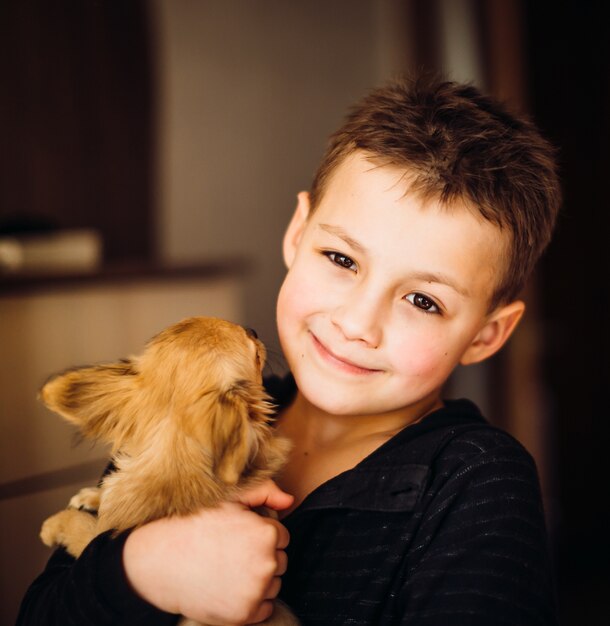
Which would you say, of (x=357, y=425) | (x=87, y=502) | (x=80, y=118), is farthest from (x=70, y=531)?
(x=80, y=118)

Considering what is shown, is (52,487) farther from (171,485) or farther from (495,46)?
(495,46)

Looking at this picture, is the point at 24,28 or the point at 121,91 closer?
the point at 24,28

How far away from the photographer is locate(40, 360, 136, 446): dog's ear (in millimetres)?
950

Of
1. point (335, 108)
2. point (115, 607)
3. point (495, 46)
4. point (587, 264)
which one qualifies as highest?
point (495, 46)

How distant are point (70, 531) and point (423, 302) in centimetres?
62

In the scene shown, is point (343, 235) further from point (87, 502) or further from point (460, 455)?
point (87, 502)

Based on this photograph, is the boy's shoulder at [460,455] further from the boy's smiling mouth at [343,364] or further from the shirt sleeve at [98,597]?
the shirt sleeve at [98,597]

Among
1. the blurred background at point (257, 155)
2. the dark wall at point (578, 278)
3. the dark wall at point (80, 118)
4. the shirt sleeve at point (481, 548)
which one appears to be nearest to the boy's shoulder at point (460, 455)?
the shirt sleeve at point (481, 548)

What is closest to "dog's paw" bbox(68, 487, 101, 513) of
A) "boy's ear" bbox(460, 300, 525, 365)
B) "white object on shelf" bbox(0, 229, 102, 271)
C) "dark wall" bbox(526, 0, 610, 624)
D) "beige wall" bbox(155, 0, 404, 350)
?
"boy's ear" bbox(460, 300, 525, 365)

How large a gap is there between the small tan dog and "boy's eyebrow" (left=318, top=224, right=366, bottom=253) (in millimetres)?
191

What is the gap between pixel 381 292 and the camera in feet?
3.18

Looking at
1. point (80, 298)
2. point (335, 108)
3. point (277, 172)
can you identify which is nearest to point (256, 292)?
point (277, 172)

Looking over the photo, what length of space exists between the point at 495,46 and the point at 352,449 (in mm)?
2244

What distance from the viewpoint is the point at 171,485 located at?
90 centimetres
